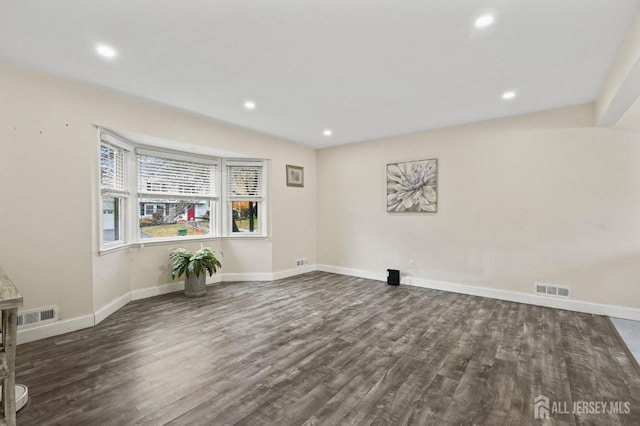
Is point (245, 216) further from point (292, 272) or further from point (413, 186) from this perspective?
point (413, 186)

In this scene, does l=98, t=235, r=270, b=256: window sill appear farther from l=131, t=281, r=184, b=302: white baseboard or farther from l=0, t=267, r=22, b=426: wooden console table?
l=0, t=267, r=22, b=426: wooden console table

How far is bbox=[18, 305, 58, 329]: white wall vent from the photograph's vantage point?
2.83 meters

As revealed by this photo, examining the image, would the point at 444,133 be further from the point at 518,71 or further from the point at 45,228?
the point at 45,228

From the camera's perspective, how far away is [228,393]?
2.05 m

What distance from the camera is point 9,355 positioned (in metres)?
1.45

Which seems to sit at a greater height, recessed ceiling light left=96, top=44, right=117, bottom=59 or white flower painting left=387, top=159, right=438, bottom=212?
recessed ceiling light left=96, top=44, right=117, bottom=59

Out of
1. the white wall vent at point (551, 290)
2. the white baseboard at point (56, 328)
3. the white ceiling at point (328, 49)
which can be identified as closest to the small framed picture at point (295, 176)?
the white ceiling at point (328, 49)

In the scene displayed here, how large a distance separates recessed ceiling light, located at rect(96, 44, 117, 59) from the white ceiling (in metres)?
0.05

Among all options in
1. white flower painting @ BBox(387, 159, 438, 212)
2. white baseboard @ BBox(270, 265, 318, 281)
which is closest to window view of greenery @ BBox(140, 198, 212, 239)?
white baseboard @ BBox(270, 265, 318, 281)

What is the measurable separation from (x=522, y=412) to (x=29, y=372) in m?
3.60

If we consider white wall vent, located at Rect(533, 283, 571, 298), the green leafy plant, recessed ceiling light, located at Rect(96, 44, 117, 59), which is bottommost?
white wall vent, located at Rect(533, 283, 571, 298)

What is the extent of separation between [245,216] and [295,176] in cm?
128

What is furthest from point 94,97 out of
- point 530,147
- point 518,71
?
point 530,147

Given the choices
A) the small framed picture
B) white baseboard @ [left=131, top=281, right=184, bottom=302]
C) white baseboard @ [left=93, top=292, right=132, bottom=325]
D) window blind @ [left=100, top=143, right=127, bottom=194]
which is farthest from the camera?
the small framed picture
